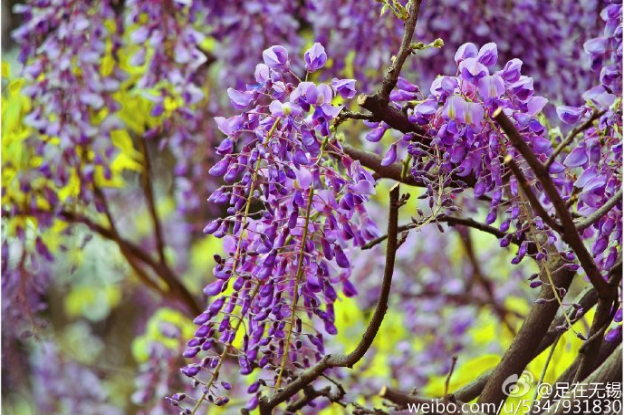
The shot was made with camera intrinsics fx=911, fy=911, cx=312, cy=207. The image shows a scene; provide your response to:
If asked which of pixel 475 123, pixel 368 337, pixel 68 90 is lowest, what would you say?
pixel 368 337

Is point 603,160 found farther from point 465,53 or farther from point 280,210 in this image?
point 280,210

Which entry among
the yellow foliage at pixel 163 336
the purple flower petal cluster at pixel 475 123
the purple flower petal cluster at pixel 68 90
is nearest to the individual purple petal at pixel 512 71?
the purple flower petal cluster at pixel 475 123

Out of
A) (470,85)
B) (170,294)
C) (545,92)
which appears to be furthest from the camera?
(170,294)

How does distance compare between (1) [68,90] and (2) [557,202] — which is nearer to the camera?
(2) [557,202]

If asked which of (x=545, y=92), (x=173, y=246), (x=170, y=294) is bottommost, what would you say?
(x=170, y=294)

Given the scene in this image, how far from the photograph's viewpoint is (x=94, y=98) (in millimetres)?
1266

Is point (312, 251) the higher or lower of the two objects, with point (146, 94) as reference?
lower

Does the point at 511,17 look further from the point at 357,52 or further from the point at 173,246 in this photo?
the point at 173,246

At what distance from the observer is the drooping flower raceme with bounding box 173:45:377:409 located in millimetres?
644

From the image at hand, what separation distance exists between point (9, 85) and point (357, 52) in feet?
1.64

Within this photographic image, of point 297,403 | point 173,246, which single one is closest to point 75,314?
point 173,246

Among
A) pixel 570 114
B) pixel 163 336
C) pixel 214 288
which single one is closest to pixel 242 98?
pixel 214 288

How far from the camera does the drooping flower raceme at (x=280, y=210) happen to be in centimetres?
A: 64

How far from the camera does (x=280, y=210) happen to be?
2.27ft
